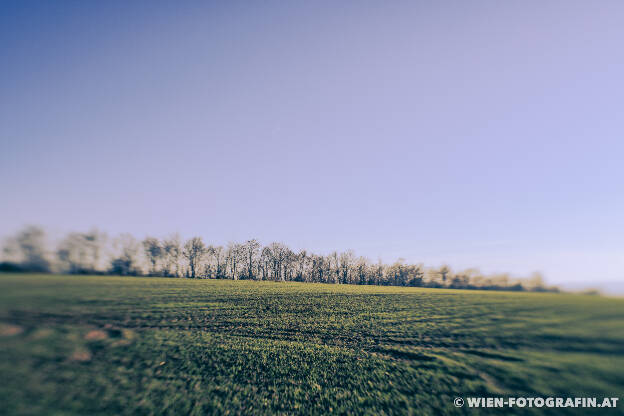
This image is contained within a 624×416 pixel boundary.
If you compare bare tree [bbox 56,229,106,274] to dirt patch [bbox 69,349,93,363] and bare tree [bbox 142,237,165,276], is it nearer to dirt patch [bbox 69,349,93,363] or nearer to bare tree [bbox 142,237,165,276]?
dirt patch [bbox 69,349,93,363]

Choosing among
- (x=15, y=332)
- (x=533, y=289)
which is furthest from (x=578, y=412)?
(x=15, y=332)

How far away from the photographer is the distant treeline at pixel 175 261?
4.42 m

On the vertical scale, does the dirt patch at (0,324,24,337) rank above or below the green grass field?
above

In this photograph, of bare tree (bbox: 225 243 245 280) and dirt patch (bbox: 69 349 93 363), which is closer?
dirt patch (bbox: 69 349 93 363)

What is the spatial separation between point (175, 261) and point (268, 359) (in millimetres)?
8466

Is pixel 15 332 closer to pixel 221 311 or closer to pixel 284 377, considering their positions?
→ pixel 284 377

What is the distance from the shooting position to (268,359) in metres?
10.7

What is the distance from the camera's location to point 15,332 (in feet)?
13.8

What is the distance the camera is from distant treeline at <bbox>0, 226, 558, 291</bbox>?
4.42 meters

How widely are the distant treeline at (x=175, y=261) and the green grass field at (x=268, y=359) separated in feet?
1.95

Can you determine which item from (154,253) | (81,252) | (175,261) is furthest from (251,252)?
(81,252)

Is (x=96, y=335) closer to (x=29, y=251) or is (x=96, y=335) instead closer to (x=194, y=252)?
(x=29, y=251)

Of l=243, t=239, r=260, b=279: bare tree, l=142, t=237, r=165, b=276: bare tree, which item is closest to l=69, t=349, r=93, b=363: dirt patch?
l=142, t=237, r=165, b=276: bare tree

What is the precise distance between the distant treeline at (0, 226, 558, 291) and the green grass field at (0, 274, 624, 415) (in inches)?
23.4
